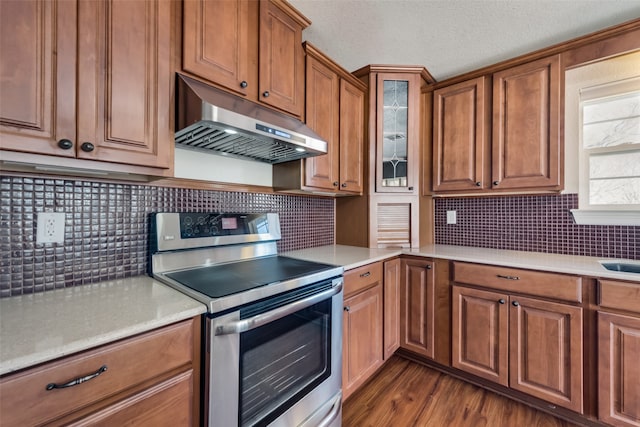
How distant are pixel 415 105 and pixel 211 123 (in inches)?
73.3

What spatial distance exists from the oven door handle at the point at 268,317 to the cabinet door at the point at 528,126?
1701 mm

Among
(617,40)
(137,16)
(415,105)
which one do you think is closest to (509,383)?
(415,105)

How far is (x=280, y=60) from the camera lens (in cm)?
157

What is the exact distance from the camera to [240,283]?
1.14 metres

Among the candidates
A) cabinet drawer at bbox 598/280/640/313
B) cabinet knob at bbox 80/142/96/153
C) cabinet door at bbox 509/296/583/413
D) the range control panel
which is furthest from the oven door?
cabinet drawer at bbox 598/280/640/313

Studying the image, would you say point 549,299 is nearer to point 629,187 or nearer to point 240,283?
point 629,187

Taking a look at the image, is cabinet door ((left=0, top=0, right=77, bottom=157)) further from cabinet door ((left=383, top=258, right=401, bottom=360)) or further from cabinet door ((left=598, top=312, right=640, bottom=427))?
cabinet door ((left=598, top=312, right=640, bottom=427))

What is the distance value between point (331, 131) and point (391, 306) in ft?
4.68

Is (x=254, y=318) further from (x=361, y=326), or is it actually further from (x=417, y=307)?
(x=417, y=307)

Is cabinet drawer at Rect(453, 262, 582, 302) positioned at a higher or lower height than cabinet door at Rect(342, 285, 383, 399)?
higher

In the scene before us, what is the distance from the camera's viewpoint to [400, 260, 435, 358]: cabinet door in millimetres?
2055

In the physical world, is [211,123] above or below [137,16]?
below

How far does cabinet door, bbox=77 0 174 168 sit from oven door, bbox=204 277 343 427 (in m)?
0.73

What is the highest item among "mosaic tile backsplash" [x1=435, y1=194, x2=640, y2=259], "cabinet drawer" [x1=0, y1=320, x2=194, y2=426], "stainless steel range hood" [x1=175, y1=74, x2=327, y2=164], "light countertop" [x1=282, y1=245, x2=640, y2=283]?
"stainless steel range hood" [x1=175, y1=74, x2=327, y2=164]
